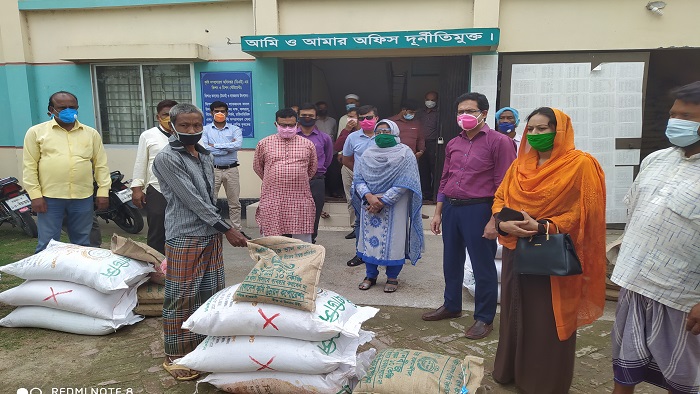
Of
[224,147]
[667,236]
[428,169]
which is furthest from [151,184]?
[428,169]

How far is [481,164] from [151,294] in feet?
9.07

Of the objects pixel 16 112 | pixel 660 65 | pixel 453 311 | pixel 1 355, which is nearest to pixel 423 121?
pixel 660 65

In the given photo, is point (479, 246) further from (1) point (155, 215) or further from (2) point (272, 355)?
(1) point (155, 215)

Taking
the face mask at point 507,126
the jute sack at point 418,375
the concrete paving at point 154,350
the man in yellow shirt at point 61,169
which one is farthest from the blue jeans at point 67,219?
the face mask at point 507,126

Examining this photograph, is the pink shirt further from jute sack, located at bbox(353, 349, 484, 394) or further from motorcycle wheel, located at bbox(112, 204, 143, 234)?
motorcycle wheel, located at bbox(112, 204, 143, 234)

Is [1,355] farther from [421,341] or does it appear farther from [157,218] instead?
[421,341]

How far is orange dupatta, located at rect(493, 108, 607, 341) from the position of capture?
97.3 inches

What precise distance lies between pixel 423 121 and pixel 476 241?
427 centimetres

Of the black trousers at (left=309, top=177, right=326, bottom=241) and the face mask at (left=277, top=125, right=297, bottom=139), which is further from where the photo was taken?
the black trousers at (left=309, top=177, right=326, bottom=241)

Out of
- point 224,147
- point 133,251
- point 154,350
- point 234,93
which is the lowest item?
point 154,350

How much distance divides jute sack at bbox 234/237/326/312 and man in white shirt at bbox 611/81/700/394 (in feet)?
5.18

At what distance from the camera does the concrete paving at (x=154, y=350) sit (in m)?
2.92

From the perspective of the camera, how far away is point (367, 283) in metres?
4.60

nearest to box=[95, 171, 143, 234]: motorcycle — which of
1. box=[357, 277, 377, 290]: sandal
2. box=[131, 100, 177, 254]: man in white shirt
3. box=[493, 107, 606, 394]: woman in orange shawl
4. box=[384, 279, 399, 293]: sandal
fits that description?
box=[131, 100, 177, 254]: man in white shirt
